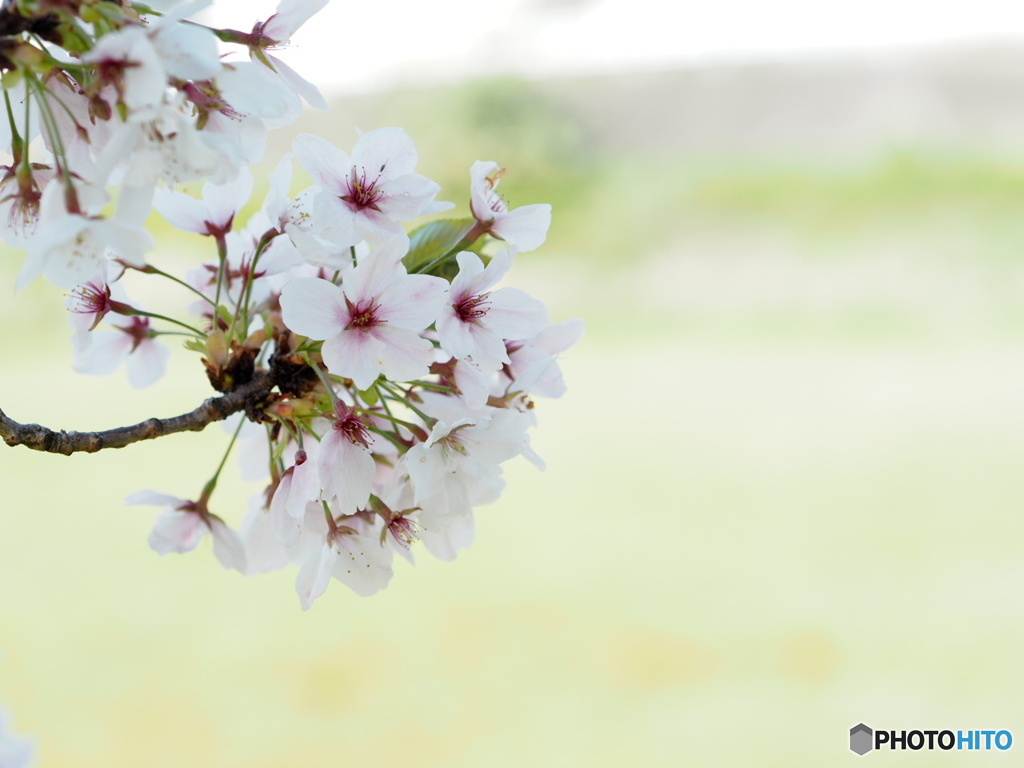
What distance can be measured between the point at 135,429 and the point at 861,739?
4.22 ft

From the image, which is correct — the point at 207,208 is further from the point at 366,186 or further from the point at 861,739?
the point at 861,739

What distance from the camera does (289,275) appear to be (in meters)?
0.41

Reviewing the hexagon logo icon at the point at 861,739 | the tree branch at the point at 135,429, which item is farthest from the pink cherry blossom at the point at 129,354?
the hexagon logo icon at the point at 861,739

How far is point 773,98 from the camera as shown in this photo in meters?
3.42

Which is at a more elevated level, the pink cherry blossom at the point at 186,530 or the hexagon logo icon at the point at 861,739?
the hexagon logo icon at the point at 861,739

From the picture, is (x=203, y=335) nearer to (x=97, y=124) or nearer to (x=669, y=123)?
(x=97, y=124)

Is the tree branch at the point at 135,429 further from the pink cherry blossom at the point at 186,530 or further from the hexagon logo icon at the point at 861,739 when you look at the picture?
the hexagon logo icon at the point at 861,739

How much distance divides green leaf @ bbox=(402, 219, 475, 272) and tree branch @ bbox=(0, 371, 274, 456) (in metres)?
0.07

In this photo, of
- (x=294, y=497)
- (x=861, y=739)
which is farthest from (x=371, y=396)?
(x=861, y=739)

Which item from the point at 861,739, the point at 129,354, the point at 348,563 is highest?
the point at 861,739

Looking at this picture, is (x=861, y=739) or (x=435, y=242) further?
(x=861, y=739)

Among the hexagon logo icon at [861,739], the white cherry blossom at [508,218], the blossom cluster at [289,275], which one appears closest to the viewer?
the blossom cluster at [289,275]

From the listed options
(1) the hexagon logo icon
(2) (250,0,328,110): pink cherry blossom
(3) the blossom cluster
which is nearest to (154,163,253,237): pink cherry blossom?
(3) the blossom cluster

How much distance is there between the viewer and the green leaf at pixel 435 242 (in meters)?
0.38
